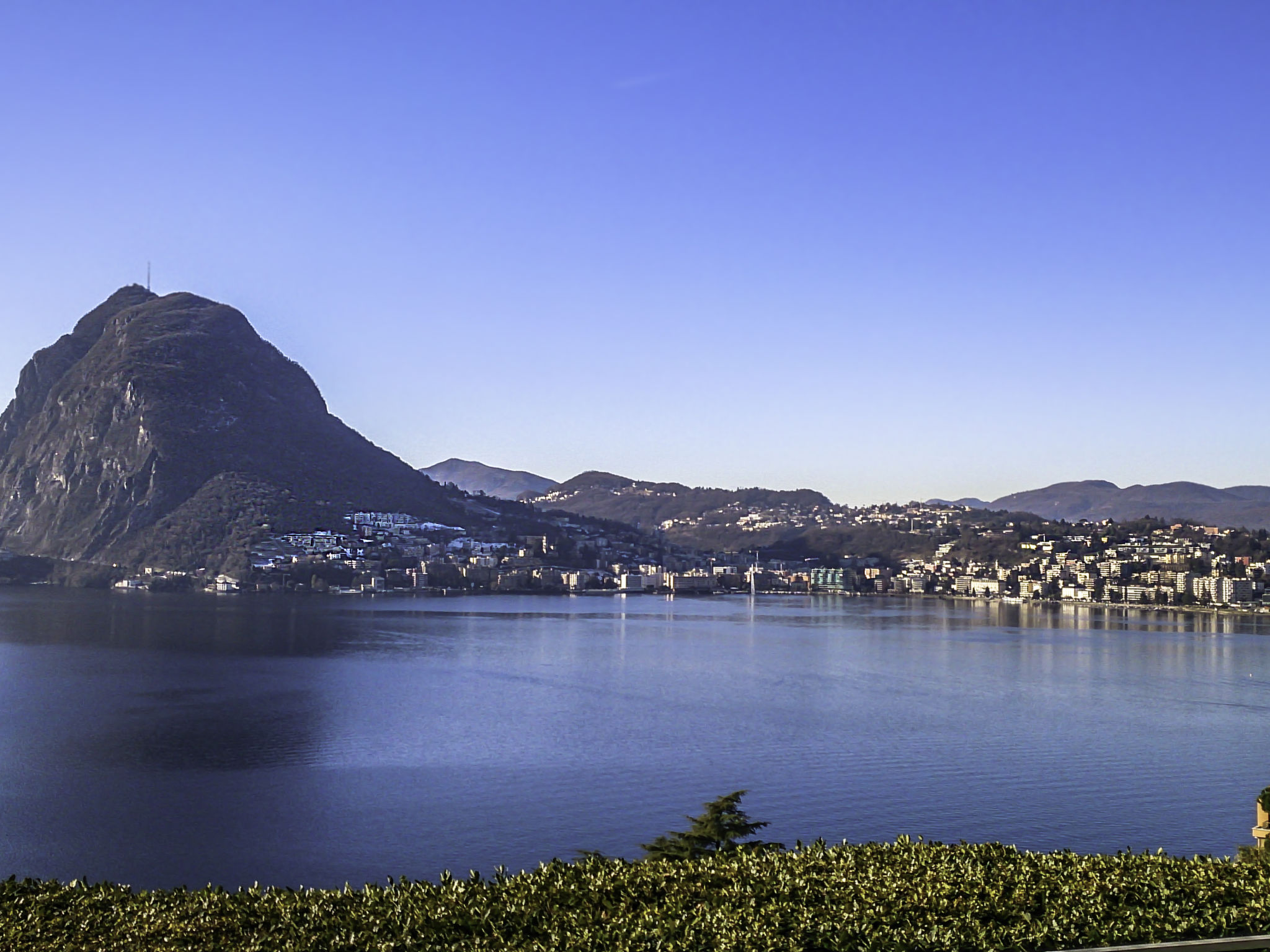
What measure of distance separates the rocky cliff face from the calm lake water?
6002 cm

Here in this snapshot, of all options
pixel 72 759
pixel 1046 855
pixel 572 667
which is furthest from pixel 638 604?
pixel 1046 855

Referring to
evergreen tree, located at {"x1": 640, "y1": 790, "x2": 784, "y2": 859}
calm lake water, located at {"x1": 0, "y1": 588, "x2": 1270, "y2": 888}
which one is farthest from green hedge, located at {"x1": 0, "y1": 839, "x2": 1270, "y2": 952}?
calm lake water, located at {"x1": 0, "y1": 588, "x2": 1270, "y2": 888}

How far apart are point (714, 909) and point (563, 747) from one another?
22.3 metres

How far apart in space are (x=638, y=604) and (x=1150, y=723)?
7264 centimetres

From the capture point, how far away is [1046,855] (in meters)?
7.75

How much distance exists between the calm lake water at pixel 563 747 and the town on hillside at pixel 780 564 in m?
47.3

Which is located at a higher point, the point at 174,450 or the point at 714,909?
the point at 174,450

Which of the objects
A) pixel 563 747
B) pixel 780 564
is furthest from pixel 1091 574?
pixel 563 747

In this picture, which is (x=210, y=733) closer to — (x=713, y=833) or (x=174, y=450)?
(x=713, y=833)

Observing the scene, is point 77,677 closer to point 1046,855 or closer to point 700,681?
point 700,681

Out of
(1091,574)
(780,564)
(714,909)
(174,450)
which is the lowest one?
(780,564)

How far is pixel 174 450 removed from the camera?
4966 inches

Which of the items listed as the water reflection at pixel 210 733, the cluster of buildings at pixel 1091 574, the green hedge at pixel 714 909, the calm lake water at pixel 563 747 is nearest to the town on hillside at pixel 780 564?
the cluster of buildings at pixel 1091 574

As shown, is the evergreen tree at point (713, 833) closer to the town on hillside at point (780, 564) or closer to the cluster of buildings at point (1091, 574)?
the town on hillside at point (780, 564)
